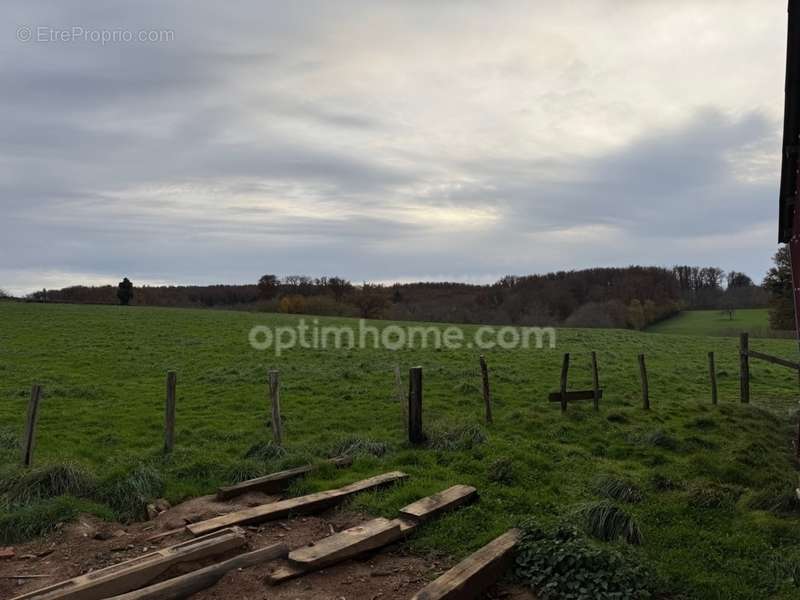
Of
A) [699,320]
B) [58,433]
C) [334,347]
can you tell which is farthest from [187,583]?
[699,320]

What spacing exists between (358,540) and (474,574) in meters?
1.28

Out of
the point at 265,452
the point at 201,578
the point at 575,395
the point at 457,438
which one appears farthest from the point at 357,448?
the point at 575,395

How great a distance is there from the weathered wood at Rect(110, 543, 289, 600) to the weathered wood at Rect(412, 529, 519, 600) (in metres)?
1.67

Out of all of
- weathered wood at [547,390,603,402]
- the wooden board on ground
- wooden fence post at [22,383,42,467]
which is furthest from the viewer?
weathered wood at [547,390,603,402]

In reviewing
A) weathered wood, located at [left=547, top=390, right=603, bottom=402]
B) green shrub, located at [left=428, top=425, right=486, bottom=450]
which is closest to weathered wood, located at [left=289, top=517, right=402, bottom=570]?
green shrub, located at [left=428, top=425, right=486, bottom=450]

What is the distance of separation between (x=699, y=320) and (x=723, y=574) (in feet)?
227

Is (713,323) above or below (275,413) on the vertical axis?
below

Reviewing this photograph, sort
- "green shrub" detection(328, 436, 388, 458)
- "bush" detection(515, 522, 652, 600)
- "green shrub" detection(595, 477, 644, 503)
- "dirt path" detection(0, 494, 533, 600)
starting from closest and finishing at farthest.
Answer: "bush" detection(515, 522, 652, 600) < "dirt path" detection(0, 494, 533, 600) < "green shrub" detection(595, 477, 644, 503) < "green shrub" detection(328, 436, 388, 458)

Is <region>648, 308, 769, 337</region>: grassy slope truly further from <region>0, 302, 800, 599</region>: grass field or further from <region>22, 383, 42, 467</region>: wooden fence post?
<region>22, 383, 42, 467</region>: wooden fence post

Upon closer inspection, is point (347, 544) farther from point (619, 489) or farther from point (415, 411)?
point (415, 411)

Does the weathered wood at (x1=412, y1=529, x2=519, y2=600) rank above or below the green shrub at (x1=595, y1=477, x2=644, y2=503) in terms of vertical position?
above

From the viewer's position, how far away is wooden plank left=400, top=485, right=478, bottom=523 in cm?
666

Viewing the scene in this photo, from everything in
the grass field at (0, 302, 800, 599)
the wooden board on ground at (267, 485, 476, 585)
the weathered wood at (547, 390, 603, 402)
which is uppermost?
the weathered wood at (547, 390, 603, 402)

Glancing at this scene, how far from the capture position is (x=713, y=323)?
208 feet
